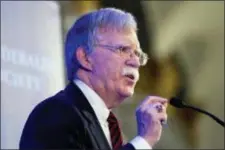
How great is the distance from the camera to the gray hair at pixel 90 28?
1232 millimetres

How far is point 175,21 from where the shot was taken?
7.61 ft

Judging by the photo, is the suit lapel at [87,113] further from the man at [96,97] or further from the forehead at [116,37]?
the forehead at [116,37]

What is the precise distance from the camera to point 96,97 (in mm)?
1232

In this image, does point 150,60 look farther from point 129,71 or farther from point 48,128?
point 48,128

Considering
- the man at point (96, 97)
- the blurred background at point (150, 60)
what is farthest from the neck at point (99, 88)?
the blurred background at point (150, 60)

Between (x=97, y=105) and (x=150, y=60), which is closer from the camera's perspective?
(x=97, y=105)

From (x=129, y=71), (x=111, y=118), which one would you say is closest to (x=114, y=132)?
(x=111, y=118)

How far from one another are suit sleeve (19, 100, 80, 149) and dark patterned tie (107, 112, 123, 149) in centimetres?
9

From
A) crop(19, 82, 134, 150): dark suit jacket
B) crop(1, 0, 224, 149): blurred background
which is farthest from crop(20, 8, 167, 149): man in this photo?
crop(1, 0, 224, 149): blurred background

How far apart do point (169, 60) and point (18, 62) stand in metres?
0.68

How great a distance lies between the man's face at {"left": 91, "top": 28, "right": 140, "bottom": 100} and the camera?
125cm

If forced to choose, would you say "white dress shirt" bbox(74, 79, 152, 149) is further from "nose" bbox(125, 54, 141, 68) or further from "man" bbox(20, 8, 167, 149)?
"nose" bbox(125, 54, 141, 68)

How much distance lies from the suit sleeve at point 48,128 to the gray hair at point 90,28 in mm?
83

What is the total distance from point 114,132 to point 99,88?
98 millimetres
